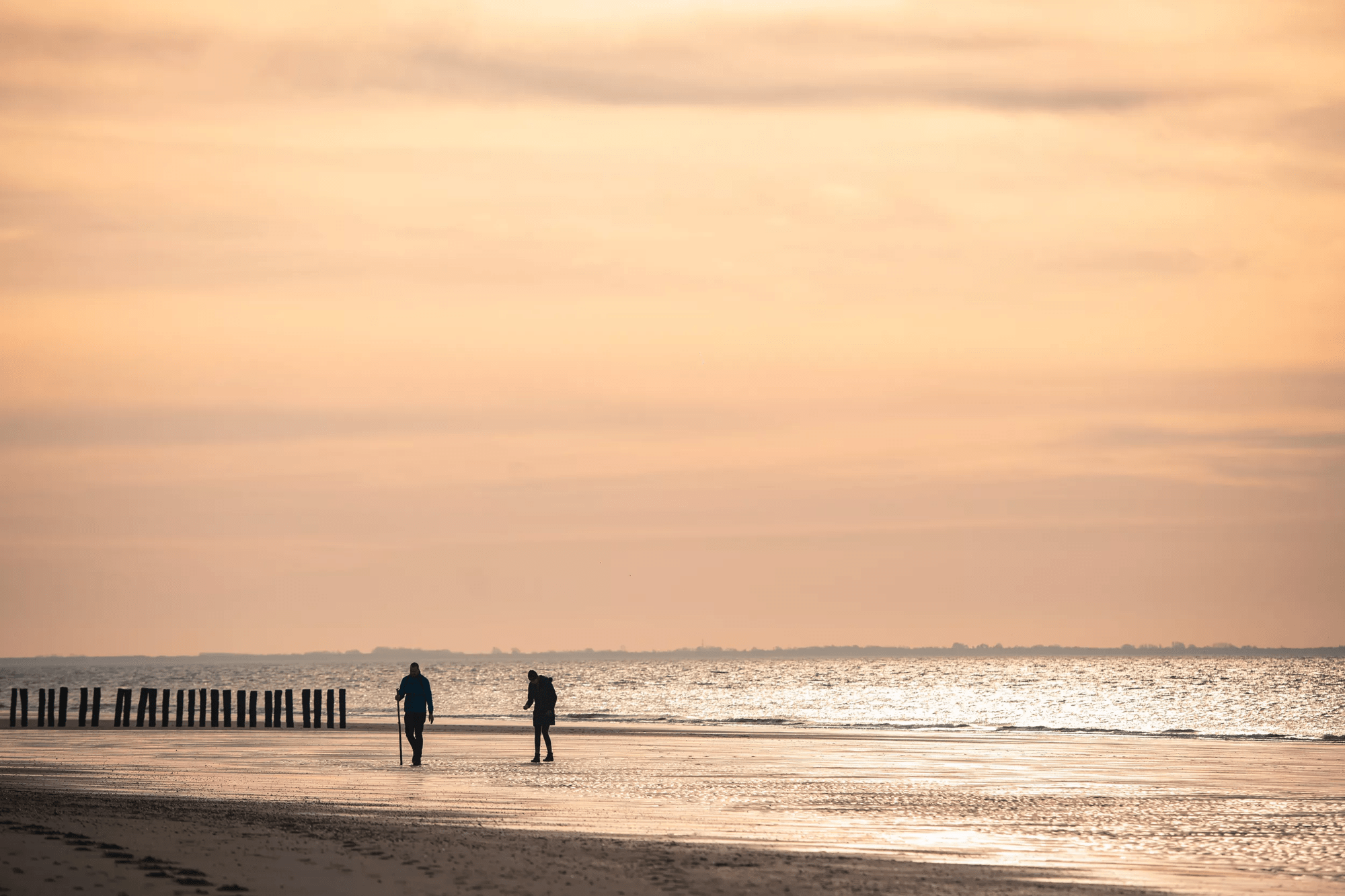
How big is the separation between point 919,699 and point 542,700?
245 ft

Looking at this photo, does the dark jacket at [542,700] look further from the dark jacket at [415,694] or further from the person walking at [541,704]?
the dark jacket at [415,694]

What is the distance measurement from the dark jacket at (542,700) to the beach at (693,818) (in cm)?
109

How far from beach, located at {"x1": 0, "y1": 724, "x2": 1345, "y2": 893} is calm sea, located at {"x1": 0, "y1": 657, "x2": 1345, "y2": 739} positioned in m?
22.2

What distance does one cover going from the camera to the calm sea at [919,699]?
198 feet

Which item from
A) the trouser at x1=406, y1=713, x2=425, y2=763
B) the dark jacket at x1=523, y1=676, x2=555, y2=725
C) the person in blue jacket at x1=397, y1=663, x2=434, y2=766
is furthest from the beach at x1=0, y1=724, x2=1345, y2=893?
the dark jacket at x1=523, y1=676, x2=555, y2=725

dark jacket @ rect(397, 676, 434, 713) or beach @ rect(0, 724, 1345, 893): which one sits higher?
dark jacket @ rect(397, 676, 434, 713)

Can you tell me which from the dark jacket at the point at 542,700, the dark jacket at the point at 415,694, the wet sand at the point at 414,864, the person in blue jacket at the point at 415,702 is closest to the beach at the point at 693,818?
the wet sand at the point at 414,864

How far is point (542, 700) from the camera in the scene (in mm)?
29906

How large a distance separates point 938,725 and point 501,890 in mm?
43307

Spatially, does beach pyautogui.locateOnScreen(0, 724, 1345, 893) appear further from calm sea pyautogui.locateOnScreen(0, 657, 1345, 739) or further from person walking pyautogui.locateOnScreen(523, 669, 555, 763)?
calm sea pyautogui.locateOnScreen(0, 657, 1345, 739)

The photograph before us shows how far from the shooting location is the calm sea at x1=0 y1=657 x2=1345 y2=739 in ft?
198

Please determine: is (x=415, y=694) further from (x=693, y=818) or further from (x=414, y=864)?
(x=414, y=864)

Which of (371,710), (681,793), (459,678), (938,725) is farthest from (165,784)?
(459,678)

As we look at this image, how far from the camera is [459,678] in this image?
162 m
